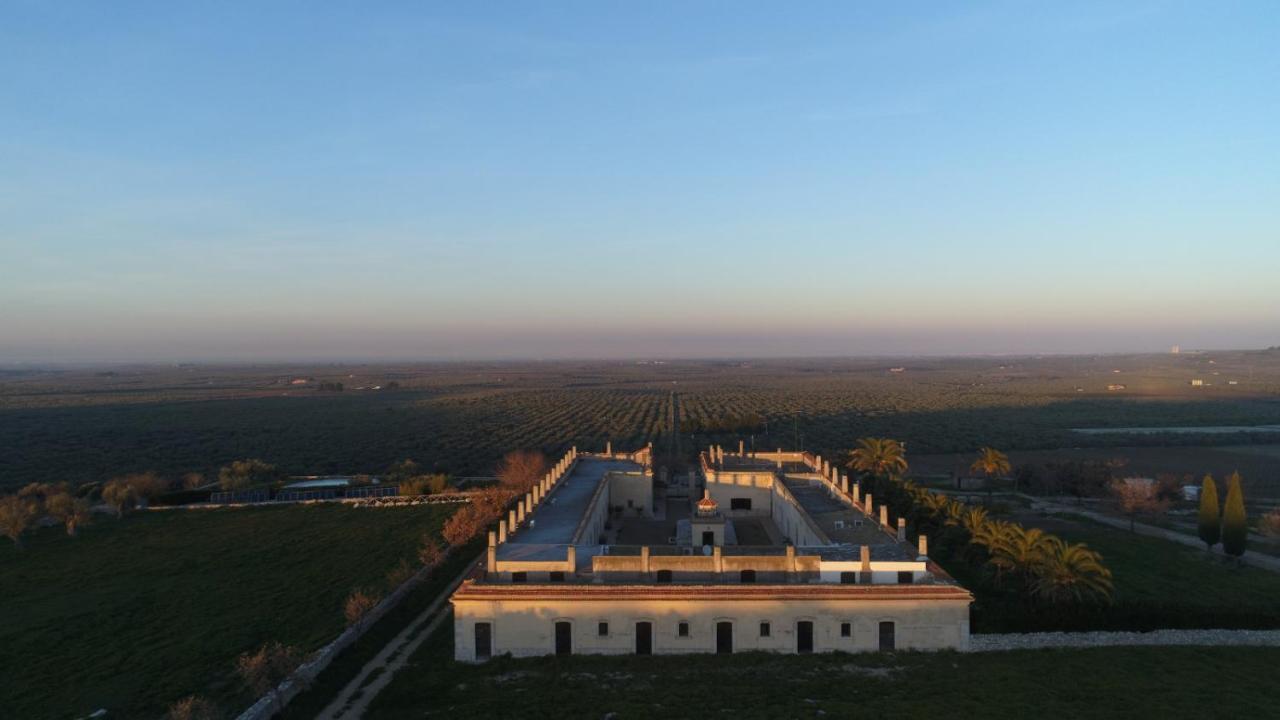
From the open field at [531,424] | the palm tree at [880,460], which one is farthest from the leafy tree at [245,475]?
the palm tree at [880,460]

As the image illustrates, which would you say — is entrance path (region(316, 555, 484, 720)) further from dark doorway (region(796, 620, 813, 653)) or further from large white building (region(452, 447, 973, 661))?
dark doorway (region(796, 620, 813, 653))

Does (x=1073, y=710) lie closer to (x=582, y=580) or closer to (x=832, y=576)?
(x=832, y=576)

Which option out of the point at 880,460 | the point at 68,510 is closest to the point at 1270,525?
the point at 880,460

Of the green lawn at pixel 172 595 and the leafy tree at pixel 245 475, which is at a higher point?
the leafy tree at pixel 245 475

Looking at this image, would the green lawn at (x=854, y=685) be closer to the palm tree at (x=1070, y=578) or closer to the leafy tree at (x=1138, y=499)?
the palm tree at (x=1070, y=578)

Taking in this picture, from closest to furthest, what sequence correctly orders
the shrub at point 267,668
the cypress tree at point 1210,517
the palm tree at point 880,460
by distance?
the shrub at point 267,668, the cypress tree at point 1210,517, the palm tree at point 880,460

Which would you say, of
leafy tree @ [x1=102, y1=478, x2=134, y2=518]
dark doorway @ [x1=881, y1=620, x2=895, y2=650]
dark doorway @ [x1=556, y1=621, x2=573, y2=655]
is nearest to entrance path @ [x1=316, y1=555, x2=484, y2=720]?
dark doorway @ [x1=556, y1=621, x2=573, y2=655]

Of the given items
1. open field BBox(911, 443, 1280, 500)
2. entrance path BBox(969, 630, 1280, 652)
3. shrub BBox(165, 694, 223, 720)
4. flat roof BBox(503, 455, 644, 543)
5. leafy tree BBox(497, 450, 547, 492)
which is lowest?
open field BBox(911, 443, 1280, 500)
